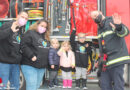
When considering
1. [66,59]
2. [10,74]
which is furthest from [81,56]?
[10,74]

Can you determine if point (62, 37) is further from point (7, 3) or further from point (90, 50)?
point (7, 3)

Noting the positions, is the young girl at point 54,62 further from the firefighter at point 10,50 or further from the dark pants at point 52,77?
the firefighter at point 10,50

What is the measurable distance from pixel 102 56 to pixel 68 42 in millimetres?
1730

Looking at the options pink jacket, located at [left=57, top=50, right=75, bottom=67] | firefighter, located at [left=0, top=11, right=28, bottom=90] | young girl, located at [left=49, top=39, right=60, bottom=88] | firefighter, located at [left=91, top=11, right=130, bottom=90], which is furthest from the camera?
pink jacket, located at [left=57, top=50, right=75, bottom=67]

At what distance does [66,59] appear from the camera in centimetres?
442

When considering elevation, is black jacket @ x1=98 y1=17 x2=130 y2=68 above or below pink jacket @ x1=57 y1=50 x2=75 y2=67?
above

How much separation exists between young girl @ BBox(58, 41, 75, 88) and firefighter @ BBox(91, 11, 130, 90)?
158cm

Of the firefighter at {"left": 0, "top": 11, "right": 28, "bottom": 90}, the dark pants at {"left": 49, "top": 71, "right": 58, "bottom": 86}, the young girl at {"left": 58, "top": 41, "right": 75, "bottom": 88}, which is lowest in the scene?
the dark pants at {"left": 49, "top": 71, "right": 58, "bottom": 86}

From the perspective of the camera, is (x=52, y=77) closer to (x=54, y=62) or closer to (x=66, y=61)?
(x=54, y=62)

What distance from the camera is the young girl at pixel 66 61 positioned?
4223 mm

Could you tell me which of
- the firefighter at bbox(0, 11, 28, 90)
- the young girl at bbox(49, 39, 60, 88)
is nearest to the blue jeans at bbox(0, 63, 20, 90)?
the firefighter at bbox(0, 11, 28, 90)

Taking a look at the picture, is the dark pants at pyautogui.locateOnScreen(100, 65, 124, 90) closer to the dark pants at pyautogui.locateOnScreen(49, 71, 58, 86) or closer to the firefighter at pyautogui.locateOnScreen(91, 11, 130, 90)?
the firefighter at pyautogui.locateOnScreen(91, 11, 130, 90)

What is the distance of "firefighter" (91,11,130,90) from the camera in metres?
2.41

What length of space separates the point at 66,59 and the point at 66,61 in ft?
0.16
